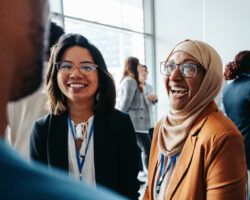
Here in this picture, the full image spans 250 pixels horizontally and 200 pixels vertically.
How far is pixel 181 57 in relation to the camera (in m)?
1.36

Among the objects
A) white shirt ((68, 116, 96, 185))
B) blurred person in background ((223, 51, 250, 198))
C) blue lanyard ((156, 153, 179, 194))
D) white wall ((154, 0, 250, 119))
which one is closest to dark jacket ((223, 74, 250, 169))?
blurred person in background ((223, 51, 250, 198))

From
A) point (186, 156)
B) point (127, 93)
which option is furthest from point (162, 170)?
point (127, 93)

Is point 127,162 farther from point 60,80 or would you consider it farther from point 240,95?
point 240,95

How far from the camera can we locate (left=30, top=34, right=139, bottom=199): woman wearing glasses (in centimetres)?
131

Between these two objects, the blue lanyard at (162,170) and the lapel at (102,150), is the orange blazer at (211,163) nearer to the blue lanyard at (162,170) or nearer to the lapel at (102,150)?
the blue lanyard at (162,170)

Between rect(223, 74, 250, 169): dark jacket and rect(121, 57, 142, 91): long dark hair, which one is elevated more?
rect(121, 57, 142, 91): long dark hair

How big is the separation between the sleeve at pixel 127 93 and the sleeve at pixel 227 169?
2.27 metres

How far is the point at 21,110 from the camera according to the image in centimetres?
156

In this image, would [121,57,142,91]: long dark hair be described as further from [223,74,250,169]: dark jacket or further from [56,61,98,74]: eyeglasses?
[56,61,98,74]: eyeglasses

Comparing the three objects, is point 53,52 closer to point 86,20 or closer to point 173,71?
point 173,71

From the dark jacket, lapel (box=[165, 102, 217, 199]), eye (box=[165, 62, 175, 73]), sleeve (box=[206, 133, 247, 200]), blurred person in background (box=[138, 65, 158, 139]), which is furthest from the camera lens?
blurred person in background (box=[138, 65, 158, 139])

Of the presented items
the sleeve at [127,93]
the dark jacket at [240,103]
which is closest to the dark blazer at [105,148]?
the dark jacket at [240,103]

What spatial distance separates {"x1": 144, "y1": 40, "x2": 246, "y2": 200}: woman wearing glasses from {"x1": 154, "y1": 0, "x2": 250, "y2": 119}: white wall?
12.7ft

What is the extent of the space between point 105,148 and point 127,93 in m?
2.05
